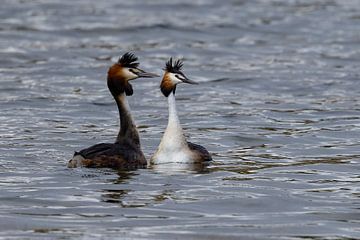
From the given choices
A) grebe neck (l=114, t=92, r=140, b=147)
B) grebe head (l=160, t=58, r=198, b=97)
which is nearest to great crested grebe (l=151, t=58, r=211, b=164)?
grebe head (l=160, t=58, r=198, b=97)

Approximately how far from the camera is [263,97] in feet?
70.8

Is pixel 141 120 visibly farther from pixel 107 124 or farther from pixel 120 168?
pixel 120 168

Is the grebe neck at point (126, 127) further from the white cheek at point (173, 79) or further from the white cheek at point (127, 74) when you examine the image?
the white cheek at point (173, 79)

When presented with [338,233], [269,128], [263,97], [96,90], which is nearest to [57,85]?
[96,90]

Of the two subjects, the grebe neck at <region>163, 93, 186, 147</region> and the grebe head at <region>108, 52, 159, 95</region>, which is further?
the grebe head at <region>108, 52, 159, 95</region>

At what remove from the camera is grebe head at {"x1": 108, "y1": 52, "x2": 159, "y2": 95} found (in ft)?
49.0

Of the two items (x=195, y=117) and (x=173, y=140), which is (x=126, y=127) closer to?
(x=173, y=140)

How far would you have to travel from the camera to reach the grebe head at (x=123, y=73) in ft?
49.0

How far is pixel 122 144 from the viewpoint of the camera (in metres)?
14.8

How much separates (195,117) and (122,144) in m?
4.67

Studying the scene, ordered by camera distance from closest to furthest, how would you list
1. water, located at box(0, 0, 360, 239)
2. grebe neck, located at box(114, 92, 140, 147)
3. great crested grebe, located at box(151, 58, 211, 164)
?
water, located at box(0, 0, 360, 239) < great crested grebe, located at box(151, 58, 211, 164) < grebe neck, located at box(114, 92, 140, 147)

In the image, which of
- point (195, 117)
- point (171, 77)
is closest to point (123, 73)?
point (171, 77)

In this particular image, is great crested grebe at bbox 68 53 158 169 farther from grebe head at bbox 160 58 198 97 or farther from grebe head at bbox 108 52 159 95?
grebe head at bbox 160 58 198 97

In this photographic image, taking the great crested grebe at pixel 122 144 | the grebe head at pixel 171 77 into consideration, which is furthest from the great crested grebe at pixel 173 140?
the great crested grebe at pixel 122 144
